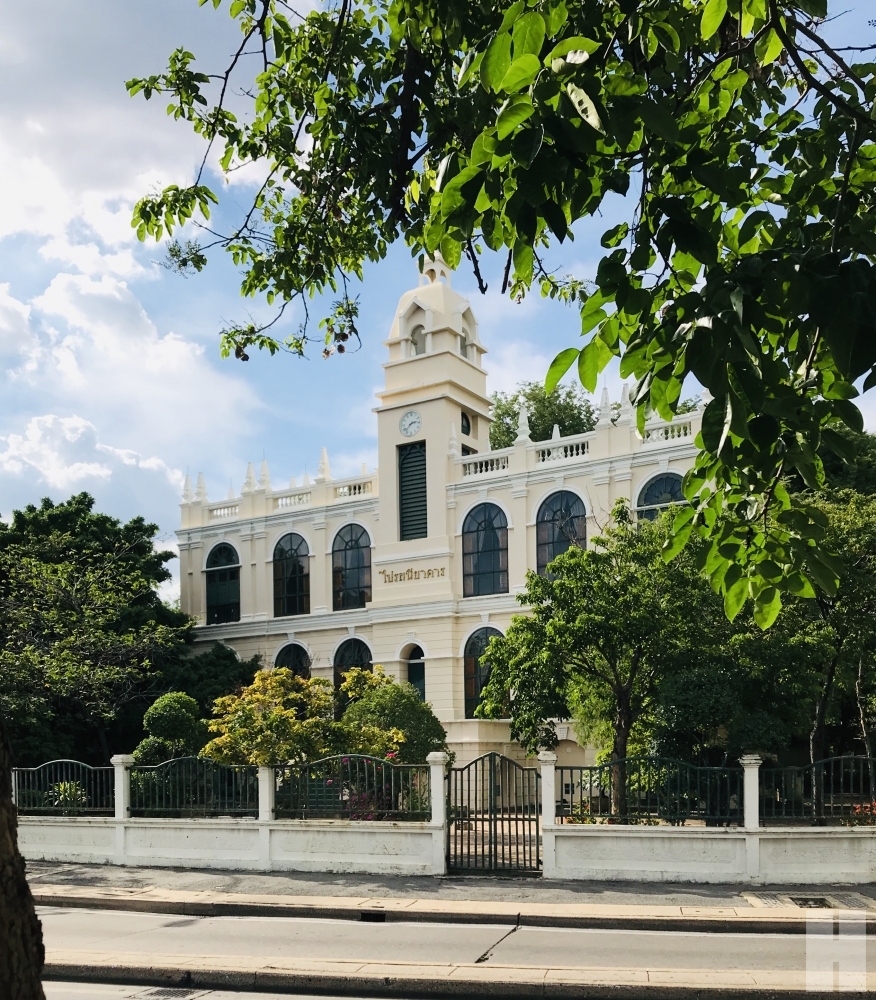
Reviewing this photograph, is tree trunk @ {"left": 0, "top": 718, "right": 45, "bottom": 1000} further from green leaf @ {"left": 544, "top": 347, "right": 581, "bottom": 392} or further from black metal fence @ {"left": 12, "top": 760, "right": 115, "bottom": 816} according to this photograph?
black metal fence @ {"left": 12, "top": 760, "right": 115, "bottom": 816}

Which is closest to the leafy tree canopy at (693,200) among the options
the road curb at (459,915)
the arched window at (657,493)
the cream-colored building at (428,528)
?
the road curb at (459,915)

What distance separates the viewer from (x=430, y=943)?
1152cm

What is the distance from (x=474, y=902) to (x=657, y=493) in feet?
56.2

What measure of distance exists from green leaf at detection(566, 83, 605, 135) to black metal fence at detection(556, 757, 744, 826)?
13.5m

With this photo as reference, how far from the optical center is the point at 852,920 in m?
12.3

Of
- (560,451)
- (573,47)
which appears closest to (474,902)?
(573,47)

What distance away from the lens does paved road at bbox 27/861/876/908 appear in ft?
46.5

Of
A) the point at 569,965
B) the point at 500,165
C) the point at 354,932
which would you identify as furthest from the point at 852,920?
the point at 500,165

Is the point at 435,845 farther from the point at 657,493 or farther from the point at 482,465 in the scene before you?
the point at 482,465

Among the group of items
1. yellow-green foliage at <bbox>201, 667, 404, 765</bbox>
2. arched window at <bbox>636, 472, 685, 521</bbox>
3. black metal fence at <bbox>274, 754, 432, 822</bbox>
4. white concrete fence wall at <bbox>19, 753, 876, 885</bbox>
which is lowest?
white concrete fence wall at <bbox>19, 753, 876, 885</bbox>

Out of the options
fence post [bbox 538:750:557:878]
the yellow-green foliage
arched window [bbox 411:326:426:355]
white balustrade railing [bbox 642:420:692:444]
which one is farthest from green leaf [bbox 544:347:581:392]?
arched window [bbox 411:326:426:355]

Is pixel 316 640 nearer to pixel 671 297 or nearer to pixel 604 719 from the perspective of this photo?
pixel 604 719

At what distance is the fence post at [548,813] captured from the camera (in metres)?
15.7

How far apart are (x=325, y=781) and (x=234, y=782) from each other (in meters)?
1.64
